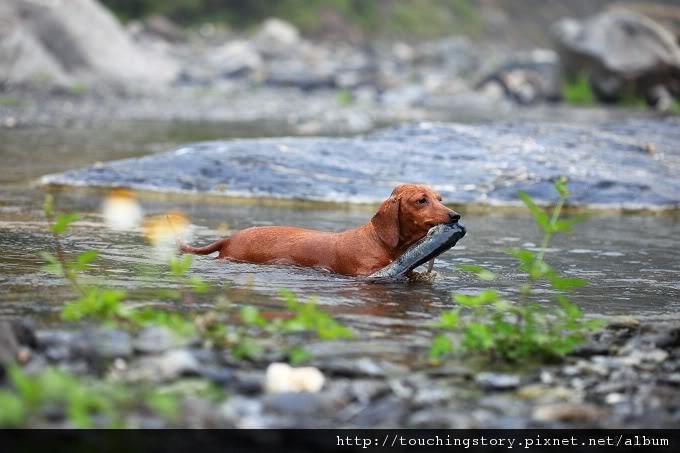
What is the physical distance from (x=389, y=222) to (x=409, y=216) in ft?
0.51

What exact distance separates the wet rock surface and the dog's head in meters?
2.04

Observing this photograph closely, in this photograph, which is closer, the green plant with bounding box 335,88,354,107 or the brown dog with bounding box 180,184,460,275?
the brown dog with bounding box 180,184,460,275

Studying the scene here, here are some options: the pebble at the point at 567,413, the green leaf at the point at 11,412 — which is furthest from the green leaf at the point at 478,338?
the green leaf at the point at 11,412

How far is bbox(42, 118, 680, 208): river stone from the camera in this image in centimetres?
1048

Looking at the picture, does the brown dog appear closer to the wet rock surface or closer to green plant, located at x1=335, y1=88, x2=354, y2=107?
the wet rock surface

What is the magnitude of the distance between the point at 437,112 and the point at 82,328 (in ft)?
57.2

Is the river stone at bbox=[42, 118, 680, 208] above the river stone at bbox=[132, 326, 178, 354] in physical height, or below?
above

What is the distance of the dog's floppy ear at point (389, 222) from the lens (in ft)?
22.5

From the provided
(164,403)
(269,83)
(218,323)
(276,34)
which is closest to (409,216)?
(218,323)

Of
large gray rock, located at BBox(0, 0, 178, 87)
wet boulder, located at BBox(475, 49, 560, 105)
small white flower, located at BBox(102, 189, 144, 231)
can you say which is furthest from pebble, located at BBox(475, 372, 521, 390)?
wet boulder, located at BBox(475, 49, 560, 105)

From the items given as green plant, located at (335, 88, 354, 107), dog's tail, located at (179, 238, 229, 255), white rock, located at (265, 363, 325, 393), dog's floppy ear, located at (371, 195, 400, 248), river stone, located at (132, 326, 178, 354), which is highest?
green plant, located at (335, 88, 354, 107)

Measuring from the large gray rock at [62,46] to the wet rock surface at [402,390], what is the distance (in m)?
18.4

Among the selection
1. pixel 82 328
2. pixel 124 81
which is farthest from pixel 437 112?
pixel 82 328
